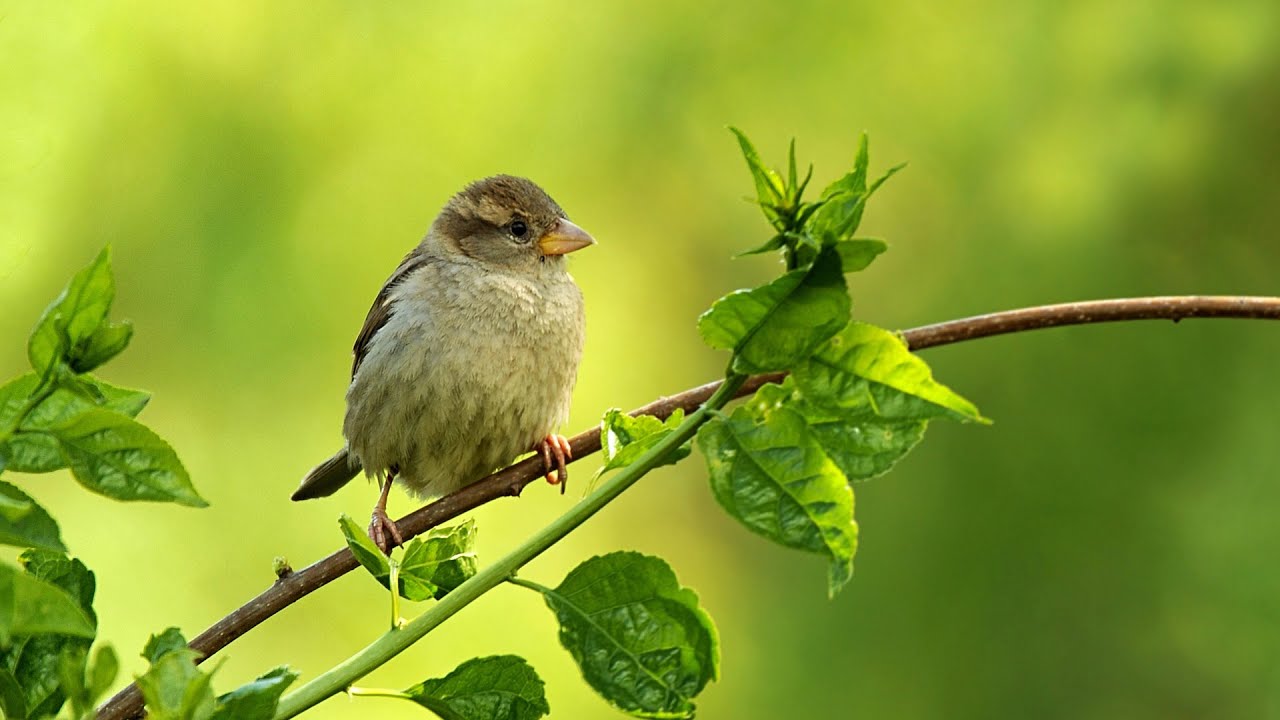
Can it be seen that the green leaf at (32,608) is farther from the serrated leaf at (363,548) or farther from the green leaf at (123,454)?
the serrated leaf at (363,548)

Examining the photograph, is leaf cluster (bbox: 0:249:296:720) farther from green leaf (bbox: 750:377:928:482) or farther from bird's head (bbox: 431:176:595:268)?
bird's head (bbox: 431:176:595:268)

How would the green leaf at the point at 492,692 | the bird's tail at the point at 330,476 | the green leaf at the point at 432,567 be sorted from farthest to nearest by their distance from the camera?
Result: the bird's tail at the point at 330,476 → the green leaf at the point at 432,567 → the green leaf at the point at 492,692

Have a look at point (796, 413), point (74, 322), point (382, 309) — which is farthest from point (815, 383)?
point (382, 309)

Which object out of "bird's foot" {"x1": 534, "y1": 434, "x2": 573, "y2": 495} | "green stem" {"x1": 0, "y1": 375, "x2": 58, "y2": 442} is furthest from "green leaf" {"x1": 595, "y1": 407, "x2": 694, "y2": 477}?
"bird's foot" {"x1": 534, "y1": 434, "x2": 573, "y2": 495}

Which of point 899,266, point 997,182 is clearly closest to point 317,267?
point 899,266

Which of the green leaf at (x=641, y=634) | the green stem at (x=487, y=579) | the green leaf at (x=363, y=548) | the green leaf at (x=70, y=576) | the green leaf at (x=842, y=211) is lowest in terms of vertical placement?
the green leaf at (x=641, y=634)

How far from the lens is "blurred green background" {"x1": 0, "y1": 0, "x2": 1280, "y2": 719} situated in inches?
247

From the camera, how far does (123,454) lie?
86cm

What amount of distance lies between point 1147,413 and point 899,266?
1422 mm

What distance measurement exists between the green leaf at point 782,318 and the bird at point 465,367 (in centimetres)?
221

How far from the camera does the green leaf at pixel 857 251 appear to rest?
3.16ft

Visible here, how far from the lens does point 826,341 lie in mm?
992

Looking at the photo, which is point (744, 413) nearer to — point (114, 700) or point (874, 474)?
point (874, 474)

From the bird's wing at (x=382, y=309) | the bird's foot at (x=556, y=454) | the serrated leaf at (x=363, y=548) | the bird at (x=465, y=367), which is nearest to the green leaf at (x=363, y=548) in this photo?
the serrated leaf at (x=363, y=548)
